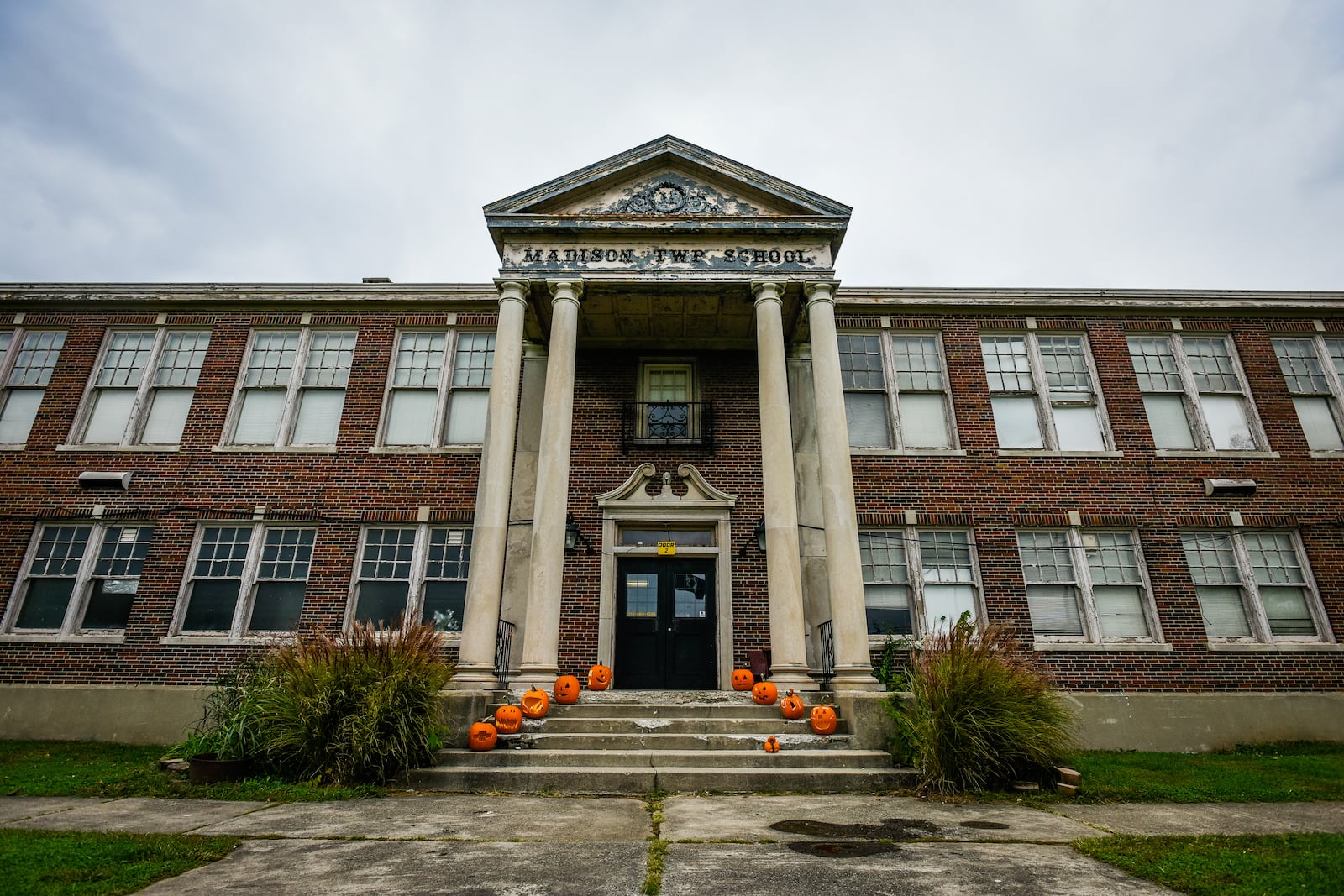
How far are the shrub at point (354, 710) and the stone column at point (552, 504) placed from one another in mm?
1698

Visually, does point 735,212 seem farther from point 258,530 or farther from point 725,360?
point 258,530

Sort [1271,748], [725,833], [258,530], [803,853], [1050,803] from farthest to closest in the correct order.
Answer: [258,530] → [1271,748] → [1050,803] → [725,833] → [803,853]

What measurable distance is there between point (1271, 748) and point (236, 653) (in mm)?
A: 16137

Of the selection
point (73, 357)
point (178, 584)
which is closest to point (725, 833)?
point (178, 584)

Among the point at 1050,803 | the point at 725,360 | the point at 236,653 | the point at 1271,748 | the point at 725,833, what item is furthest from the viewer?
the point at 725,360

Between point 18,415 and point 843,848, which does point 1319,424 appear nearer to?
point 843,848

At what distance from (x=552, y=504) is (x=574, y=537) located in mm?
2379

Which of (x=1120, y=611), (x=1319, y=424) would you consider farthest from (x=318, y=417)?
(x=1319, y=424)

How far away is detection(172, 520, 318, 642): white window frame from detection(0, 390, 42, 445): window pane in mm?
4200

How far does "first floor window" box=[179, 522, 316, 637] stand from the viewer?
11.5 m

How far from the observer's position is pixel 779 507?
9.39m

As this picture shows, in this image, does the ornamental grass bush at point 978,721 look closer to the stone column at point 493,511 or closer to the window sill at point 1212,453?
the stone column at point 493,511

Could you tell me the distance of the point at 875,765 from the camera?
7.13 metres

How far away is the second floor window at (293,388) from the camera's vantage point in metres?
12.6
